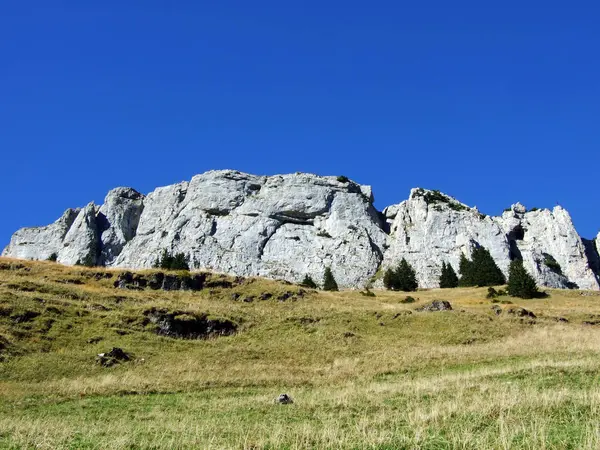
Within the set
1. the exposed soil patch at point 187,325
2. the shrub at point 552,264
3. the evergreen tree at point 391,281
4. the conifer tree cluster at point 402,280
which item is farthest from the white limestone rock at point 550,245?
the exposed soil patch at point 187,325

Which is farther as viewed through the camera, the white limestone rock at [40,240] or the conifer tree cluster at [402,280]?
the white limestone rock at [40,240]

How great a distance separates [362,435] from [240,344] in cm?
2920

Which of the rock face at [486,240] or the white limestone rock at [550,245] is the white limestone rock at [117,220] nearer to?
the rock face at [486,240]

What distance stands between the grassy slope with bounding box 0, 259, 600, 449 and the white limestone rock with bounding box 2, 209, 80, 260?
111 meters

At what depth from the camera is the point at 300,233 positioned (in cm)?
14025

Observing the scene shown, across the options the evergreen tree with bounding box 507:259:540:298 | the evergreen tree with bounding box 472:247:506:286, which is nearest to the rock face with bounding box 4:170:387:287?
the evergreen tree with bounding box 472:247:506:286

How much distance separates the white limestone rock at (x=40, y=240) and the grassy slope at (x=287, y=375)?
364 ft

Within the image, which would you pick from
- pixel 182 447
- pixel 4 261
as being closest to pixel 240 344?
pixel 182 447

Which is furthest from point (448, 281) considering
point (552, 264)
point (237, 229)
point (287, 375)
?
point (287, 375)

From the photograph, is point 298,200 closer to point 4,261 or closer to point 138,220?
point 138,220

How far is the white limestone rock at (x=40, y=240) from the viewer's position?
159625 mm

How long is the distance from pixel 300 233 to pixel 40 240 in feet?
291

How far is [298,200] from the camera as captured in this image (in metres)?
148

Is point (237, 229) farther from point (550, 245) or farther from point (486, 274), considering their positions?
point (550, 245)
